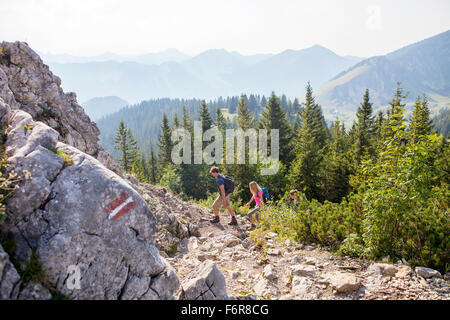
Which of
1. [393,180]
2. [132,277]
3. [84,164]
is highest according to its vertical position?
[84,164]

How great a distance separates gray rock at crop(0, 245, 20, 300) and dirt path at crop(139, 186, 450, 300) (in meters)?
3.53

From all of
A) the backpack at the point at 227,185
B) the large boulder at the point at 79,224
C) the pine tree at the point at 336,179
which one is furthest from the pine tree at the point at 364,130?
the large boulder at the point at 79,224

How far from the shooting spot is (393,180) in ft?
19.1

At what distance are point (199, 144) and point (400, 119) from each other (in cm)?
4419

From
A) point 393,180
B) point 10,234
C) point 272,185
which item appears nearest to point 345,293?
point 393,180

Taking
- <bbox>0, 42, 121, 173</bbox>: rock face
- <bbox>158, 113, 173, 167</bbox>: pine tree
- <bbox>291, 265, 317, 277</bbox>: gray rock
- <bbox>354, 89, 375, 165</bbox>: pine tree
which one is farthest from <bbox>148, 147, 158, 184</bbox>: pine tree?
<bbox>291, 265, 317, 277</bbox>: gray rock

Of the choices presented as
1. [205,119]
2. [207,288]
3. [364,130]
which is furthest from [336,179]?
[205,119]

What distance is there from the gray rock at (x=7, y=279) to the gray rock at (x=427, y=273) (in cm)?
684

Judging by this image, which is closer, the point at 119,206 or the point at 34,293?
the point at 34,293

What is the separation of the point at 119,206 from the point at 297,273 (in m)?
4.33

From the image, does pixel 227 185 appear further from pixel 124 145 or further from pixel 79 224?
pixel 124 145

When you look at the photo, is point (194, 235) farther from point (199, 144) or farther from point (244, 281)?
point (199, 144)

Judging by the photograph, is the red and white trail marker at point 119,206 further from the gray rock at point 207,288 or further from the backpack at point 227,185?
the backpack at point 227,185

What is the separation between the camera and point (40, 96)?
365 inches
